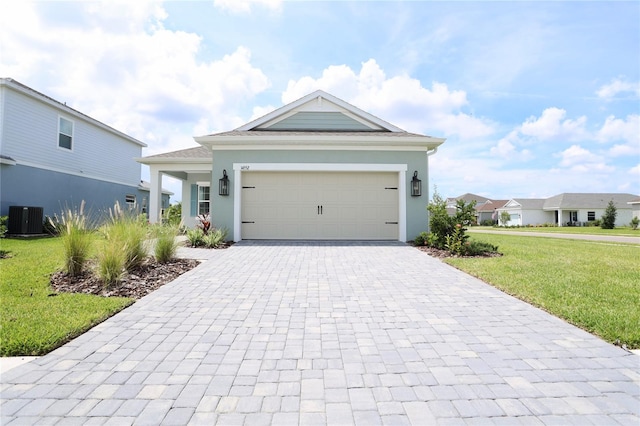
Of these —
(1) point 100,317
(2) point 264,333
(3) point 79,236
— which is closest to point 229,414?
(2) point 264,333

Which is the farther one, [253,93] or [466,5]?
[253,93]

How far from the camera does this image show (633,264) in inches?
293

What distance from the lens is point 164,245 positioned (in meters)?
6.69

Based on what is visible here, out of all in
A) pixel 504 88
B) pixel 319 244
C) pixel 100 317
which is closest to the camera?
pixel 100 317

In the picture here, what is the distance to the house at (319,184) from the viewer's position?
34.3 ft

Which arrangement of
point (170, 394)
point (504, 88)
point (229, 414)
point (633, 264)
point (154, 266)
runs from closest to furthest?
point (229, 414) < point (170, 394) < point (154, 266) < point (633, 264) < point (504, 88)

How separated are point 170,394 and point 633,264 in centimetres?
1029

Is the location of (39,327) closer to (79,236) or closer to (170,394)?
(170,394)

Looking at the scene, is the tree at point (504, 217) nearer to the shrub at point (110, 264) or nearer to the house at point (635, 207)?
the house at point (635, 207)

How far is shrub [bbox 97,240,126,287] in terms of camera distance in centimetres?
498

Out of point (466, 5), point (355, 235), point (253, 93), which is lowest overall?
point (355, 235)

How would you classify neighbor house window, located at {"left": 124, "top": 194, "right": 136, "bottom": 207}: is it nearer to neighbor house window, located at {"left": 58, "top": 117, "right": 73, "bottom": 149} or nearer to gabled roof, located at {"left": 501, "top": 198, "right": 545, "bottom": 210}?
neighbor house window, located at {"left": 58, "top": 117, "right": 73, "bottom": 149}

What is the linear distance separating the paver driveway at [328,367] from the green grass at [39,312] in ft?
0.64

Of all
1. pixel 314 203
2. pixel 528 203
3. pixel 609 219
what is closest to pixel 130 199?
pixel 314 203
